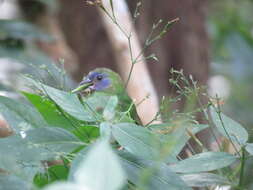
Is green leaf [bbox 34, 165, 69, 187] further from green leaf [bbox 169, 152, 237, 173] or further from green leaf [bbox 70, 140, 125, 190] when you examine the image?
green leaf [bbox 70, 140, 125, 190]

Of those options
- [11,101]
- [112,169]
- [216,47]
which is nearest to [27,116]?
[11,101]

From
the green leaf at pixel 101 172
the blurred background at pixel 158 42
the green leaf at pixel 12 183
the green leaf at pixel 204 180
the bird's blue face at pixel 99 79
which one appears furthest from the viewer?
the blurred background at pixel 158 42

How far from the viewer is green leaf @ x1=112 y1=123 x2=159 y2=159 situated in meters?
0.64

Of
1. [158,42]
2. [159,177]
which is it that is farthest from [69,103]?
[158,42]

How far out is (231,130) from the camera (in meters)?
0.76

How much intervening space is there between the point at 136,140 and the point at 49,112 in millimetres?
Answer: 189

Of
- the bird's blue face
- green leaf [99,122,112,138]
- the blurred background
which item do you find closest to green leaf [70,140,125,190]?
green leaf [99,122,112,138]

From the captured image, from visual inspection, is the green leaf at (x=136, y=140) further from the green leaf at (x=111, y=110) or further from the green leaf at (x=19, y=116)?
the green leaf at (x=19, y=116)

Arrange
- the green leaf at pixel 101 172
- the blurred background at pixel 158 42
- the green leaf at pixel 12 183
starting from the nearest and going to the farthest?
the green leaf at pixel 101 172
the green leaf at pixel 12 183
the blurred background at pixel 158 42

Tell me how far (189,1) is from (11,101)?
8.44 ft

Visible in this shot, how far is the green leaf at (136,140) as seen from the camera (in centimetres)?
64

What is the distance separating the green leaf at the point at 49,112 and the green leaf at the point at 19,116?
0.01m

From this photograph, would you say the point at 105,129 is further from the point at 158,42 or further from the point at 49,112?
the point at 158,42

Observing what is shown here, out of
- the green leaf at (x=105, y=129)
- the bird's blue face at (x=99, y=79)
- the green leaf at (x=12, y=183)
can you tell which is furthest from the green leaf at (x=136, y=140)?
the bird's blue face at (x=99, y=79)
